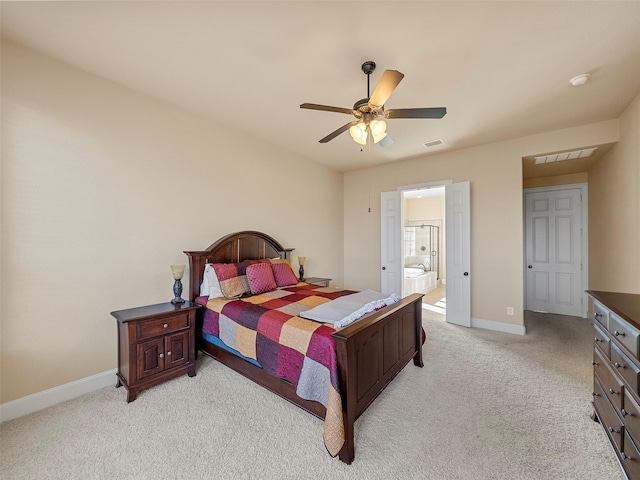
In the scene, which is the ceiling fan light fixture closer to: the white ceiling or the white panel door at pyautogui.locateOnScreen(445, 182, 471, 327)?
the white ceiling

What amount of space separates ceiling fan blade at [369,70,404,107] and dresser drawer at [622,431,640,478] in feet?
7.77

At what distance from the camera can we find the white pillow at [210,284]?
283 centimetres

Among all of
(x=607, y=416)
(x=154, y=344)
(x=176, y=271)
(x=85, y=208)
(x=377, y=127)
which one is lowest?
(x=607, y=416)

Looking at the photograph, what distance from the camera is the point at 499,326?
385cm

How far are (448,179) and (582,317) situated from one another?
11.1 feet

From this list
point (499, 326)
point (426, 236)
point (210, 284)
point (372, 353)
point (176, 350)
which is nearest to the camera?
point (372, 353)

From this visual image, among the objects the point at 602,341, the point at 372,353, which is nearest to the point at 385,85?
the point at 372,353

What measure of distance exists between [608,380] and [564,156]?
336cm

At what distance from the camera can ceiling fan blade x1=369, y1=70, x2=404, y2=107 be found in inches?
64.9

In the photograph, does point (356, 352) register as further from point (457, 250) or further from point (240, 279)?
point (457, 250)

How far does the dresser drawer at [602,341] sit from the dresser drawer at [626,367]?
4.0 inches

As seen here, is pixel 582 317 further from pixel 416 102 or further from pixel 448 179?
pixel 416 102

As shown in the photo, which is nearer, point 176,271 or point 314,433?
point 314,433

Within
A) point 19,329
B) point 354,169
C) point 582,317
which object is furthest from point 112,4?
point 582,317
